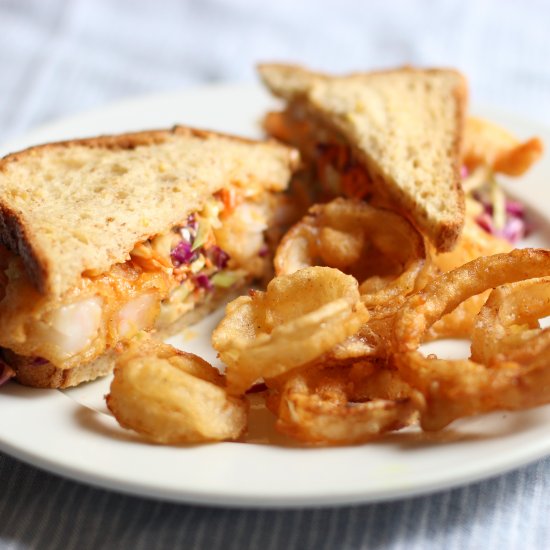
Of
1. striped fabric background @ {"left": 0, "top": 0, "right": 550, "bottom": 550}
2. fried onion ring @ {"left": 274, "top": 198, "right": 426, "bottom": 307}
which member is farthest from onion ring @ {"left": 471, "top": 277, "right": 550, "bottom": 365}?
striped fabric background @ {"left": 0, "top": 0, "right": 550, "bottom": 550}

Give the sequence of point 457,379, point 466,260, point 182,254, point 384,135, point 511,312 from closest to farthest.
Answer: point 457,379
point 511,312
point 182,254
point 466,260
point 384,135

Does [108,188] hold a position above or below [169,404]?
above

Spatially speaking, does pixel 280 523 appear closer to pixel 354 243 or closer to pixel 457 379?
pixel 457 379

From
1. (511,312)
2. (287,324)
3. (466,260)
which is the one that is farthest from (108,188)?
(511,312)

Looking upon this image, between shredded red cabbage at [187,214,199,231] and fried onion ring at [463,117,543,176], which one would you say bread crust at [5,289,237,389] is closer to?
shredded red cabbage at [187,214,199,231]

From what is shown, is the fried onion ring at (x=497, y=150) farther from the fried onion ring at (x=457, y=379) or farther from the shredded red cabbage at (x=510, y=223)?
the fried onion ring at (x=457, y=379)

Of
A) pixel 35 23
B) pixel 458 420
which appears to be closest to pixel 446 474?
pixel 458 420

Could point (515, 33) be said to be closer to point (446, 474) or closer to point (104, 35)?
point (104, 35)
